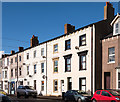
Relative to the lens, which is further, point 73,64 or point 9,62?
point 9,62

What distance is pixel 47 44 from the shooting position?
34.8 meters

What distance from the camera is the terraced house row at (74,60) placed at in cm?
2544

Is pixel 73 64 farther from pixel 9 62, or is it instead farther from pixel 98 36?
pixel 9 62

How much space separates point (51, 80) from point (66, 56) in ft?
17.8

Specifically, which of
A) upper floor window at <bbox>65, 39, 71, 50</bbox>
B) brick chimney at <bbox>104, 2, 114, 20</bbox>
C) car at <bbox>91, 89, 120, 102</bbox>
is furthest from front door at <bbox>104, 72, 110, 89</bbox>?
brick chimney at <bbox>104, 2, 114, 20</bbox>

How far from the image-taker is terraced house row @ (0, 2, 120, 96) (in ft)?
83.5

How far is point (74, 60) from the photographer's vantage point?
2845cm

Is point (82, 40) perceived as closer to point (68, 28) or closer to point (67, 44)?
point (67, 44)

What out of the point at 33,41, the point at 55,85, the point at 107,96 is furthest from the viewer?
the point at 33,41

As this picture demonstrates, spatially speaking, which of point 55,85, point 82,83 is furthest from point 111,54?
point 55,85

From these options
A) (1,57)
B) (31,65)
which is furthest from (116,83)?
(1,57)

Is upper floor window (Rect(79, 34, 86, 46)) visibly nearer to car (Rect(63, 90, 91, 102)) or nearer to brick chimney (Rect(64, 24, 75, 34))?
brick chimney (Rect(64, 24, 75, 34))

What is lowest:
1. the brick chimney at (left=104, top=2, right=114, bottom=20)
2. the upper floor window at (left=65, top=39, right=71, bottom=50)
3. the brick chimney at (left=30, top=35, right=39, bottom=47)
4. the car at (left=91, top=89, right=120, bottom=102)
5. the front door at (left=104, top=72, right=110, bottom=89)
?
the car at (left=91, top=89, right=120, bottom=102)

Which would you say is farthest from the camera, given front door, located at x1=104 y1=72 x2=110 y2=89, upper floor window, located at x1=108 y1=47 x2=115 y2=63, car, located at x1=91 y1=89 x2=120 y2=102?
front door, located at x1=104 y1=72 x2=110 y2=89
